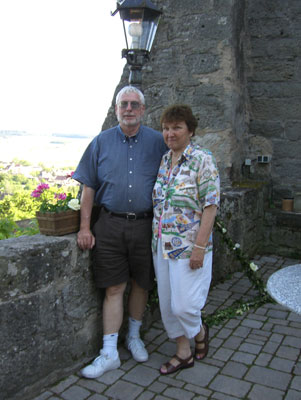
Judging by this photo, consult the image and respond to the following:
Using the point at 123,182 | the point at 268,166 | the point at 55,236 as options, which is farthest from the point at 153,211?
the point at 268,166

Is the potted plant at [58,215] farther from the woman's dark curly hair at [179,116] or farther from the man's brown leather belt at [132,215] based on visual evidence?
the woman's dark curly hair at [179,116]

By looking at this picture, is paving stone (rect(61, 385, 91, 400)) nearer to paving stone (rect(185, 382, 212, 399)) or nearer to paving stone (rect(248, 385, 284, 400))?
paving stone (rect(185, 382, 212, 399))

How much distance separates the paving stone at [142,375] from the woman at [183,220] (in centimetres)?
7

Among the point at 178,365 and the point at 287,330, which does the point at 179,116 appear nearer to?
the point at 178,365

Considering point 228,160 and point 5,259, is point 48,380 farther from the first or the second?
point 228,160

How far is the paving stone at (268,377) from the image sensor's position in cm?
254

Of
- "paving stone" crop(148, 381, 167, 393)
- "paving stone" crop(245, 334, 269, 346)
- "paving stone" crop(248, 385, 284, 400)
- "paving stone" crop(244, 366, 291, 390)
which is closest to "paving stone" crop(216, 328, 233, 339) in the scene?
"paving stone" crop(245, 334, 269, 346)

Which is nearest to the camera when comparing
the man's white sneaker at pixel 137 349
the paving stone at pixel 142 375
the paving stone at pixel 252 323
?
the paving stone at pixel 142 375

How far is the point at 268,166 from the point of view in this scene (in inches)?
216

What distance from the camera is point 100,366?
8.55 ft

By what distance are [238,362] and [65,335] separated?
1165 millimetres

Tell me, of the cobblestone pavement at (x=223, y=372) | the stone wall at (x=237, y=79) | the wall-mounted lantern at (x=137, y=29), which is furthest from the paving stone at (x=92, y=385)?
the stone wall at (x=237, y=79)

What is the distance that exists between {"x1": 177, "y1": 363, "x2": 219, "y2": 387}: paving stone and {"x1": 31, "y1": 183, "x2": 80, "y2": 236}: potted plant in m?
1.15

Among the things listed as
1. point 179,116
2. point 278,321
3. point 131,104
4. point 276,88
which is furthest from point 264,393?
point 276,88
